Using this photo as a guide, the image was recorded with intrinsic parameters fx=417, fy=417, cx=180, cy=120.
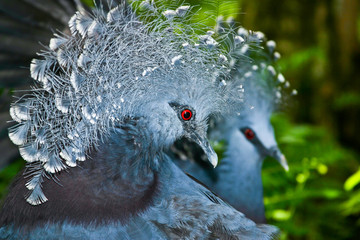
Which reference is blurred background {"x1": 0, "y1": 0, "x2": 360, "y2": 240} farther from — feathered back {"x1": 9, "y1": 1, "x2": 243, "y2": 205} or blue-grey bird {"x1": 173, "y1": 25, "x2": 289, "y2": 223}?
feathered back {"x1": 9, "y1": 1, "x2": 243, "y2": 205}

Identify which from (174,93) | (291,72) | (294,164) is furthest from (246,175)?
(291,72)

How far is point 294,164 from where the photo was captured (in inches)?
105

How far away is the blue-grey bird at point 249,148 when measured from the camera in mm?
2211

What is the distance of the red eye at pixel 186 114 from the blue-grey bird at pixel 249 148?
67 cm

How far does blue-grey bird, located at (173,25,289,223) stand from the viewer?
221 cm

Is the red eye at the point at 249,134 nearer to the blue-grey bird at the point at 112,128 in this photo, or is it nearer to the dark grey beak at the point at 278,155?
the dark grey beak at the point at 278,155

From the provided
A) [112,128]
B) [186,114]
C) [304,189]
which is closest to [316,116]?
[304,189]

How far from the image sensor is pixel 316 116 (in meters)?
4.17

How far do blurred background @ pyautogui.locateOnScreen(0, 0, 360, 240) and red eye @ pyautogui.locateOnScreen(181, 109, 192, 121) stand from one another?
124 cm

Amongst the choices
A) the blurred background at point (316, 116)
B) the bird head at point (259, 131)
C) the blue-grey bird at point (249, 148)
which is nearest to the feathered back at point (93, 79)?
the blue-grey bird at point (249, 148)

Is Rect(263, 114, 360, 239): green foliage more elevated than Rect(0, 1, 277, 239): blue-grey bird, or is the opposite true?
Rect(0, 1, 277, 239): blue-grey bird

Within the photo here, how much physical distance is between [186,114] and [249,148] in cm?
94

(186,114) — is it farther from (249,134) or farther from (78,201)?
(249,134)

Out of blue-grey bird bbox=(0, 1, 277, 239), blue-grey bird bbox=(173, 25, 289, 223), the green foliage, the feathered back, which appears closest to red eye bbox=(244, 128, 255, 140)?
blue-grey bird bbox=(173, 25, 289, 223)
